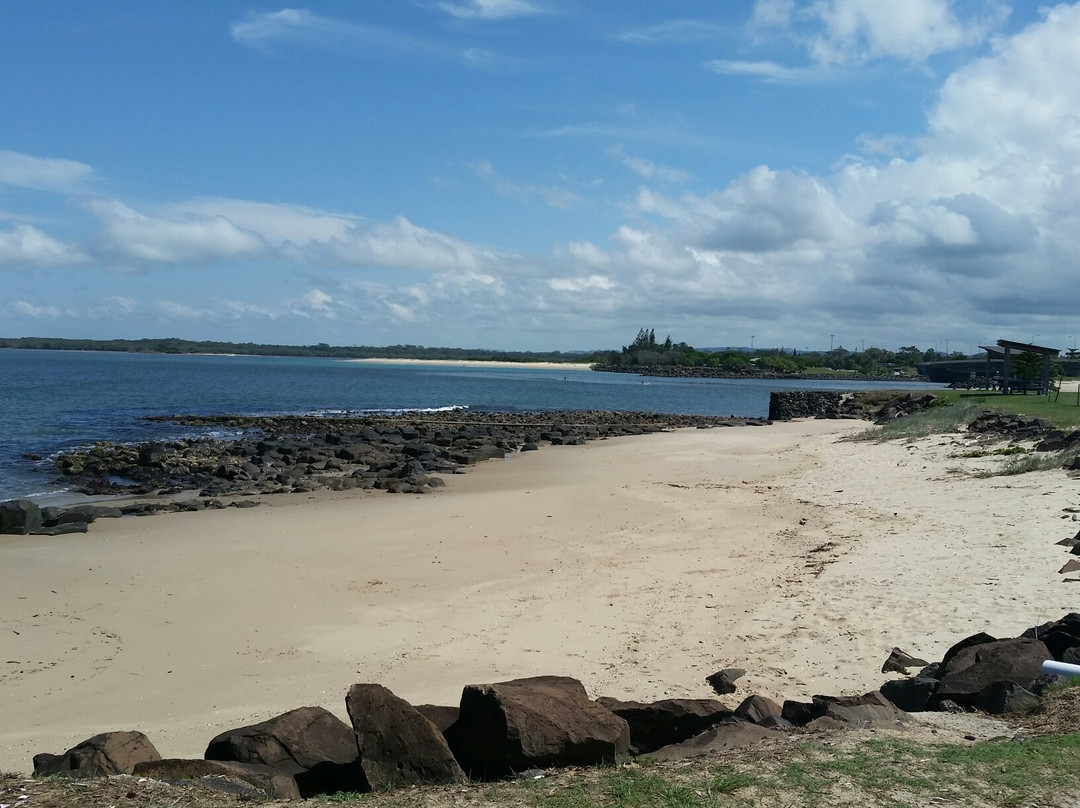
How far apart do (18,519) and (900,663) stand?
52.3 ft

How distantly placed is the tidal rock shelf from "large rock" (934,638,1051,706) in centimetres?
1630

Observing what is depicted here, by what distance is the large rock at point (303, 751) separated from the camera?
18.9 ft

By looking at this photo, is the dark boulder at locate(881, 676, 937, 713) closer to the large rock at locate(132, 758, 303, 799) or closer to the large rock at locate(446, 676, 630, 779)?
the large rock at locate(446, 676, 630, 779)

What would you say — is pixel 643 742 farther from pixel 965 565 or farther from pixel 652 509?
pixel 652 509

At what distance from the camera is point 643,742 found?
6.33 m

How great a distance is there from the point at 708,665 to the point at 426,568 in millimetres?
5590

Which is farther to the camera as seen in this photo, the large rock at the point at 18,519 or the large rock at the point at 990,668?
the large rock at the point at 18,519

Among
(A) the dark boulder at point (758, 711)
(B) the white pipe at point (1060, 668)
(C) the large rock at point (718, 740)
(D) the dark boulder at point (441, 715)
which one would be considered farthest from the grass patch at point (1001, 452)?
(D) the dark boulder at point (441, 715)

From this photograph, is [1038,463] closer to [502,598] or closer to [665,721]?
[502,598]

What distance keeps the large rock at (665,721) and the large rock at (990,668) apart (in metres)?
1.81

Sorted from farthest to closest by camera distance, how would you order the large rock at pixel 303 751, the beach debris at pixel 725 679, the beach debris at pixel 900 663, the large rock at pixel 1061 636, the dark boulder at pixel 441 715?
the beach debris at pixel 900 663
the beach debris at pixel 725 679
the large rock at pixel 1061 636
the dark boulder at pixel 441 715
the large rock at pixel 303 751

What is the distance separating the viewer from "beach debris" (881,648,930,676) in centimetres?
789

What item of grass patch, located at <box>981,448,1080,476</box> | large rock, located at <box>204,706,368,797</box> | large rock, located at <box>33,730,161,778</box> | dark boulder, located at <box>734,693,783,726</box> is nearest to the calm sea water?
large rock, located at <box>33,730,161,778</box>

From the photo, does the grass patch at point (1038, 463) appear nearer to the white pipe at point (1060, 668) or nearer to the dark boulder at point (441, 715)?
the white pipe at point (1060, 668)
